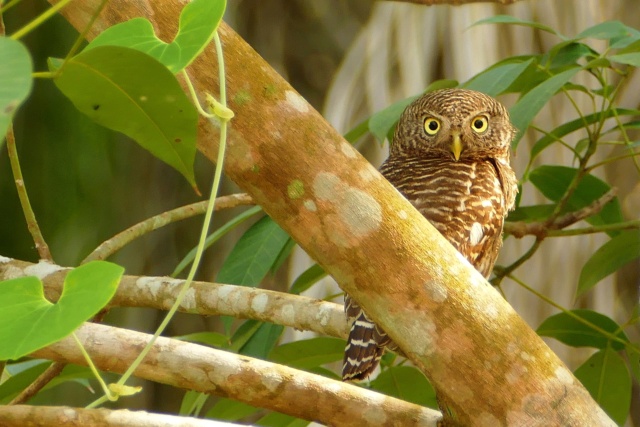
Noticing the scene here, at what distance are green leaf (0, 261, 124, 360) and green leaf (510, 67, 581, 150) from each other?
3.43 feet

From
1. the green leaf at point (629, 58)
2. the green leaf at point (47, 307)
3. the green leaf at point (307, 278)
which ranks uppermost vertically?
the green leaf at point (629, 58)

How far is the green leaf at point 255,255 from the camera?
1.75 meters

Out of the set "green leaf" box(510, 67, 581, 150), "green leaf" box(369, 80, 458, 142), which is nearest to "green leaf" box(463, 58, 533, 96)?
"green leaf" box(510, 67, 581, 150)

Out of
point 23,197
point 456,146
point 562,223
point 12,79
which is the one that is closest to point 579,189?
point 562,223

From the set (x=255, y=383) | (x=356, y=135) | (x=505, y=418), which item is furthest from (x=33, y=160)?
(x=505, y=418)

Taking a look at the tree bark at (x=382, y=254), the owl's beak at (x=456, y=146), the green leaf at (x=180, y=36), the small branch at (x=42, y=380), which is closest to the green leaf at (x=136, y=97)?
the green leaf at (x=180, y=36)

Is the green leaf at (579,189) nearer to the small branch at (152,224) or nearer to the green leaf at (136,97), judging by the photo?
the small branch at (152,224)

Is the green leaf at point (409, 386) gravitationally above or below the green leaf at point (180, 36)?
below

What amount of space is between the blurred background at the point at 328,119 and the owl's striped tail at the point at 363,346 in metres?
1.45

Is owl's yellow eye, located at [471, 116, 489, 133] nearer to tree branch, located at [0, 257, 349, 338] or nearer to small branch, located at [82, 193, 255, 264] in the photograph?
small branch, located at [82, 193, 255, 264]

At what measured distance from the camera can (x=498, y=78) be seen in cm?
164

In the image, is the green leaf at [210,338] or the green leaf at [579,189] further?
the green leaf at [579,189]

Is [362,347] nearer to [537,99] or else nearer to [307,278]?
[307,278]

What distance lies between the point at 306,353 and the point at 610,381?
59 centimetres
